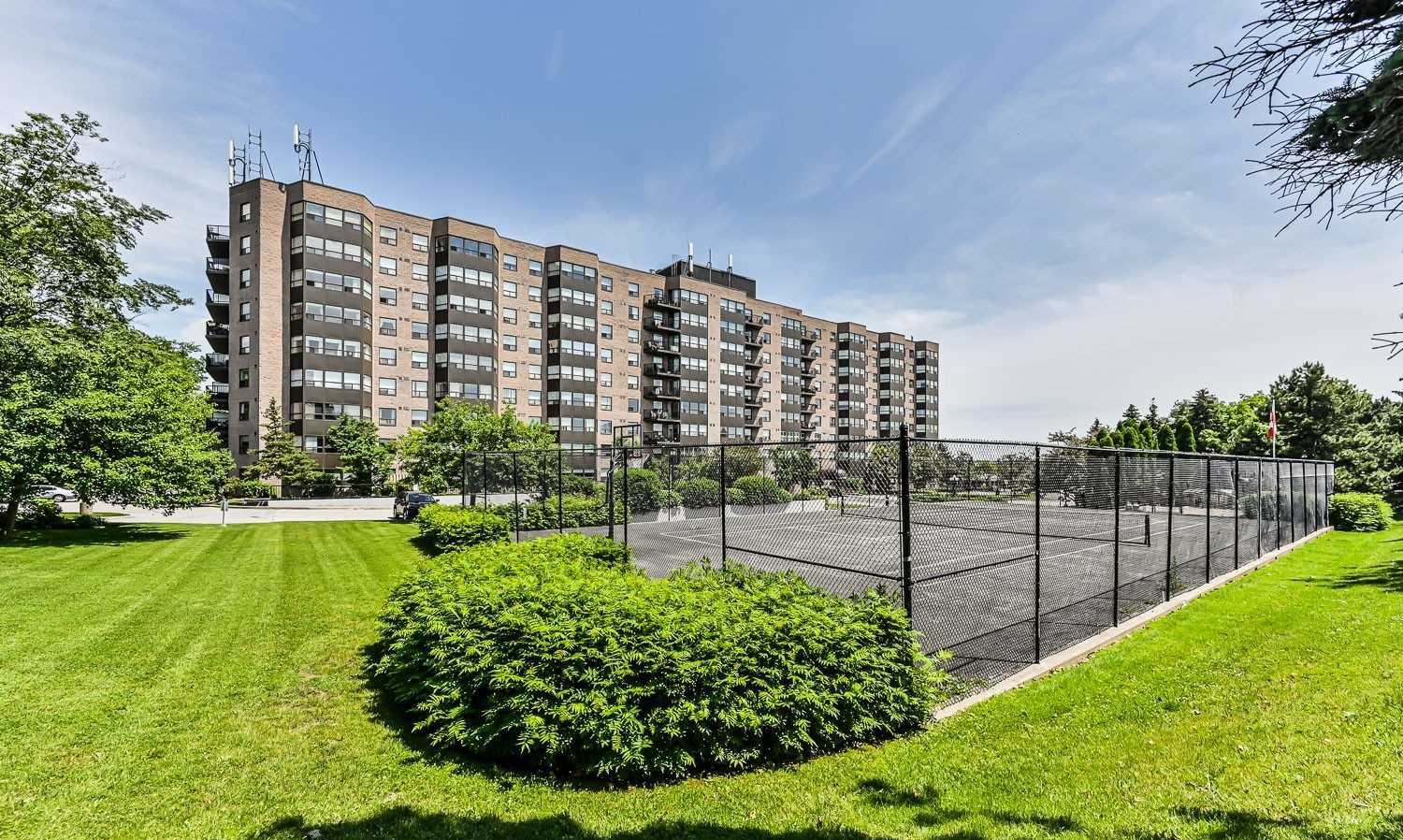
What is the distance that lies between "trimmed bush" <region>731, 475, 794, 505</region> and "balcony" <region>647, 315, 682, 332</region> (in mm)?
57085

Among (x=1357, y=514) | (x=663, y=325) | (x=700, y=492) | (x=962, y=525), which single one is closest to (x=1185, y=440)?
(x=1357, y=514)

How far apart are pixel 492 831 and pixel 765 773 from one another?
6.57ft

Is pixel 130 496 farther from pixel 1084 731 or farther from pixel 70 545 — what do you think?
pixel 1084 731

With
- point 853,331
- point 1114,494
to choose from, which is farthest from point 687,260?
point 1114,494

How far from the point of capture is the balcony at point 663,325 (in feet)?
215

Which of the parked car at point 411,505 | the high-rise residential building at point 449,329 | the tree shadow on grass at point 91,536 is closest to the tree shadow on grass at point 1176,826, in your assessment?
the tree shadow on grass at point 91,536

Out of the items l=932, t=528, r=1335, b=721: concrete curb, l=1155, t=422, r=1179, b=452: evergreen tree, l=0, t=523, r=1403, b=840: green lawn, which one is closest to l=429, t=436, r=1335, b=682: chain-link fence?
l=932, t=528, r=1335, b=721: concrete curb

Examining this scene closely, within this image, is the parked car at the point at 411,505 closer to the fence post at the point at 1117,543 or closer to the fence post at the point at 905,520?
the fence post at the point at 905,520

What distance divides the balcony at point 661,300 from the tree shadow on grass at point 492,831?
63167mm

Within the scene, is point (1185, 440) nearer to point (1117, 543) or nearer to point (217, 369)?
point (1117, 543)

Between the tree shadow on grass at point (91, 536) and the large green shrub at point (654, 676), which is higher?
the large green shrub at point (654, 676)

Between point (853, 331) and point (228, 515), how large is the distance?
260ft

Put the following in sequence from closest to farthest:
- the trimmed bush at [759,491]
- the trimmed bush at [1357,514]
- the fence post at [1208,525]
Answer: the trimmed bush at [759,491]
the fence post at [1208,525]
the trimmed bush at [1357,514]

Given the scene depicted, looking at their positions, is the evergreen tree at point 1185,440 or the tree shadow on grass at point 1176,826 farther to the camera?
the evergreen tree at point 1185,440
